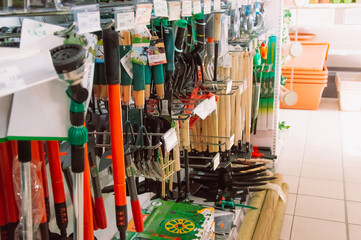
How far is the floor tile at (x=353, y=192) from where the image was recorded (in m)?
3.29

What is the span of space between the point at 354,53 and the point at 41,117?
6.25m

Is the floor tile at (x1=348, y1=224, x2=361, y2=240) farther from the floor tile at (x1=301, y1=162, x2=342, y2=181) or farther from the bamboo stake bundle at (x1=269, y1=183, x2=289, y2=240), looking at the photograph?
the floor tile at (x1=301, y1=162, x2=342, y2=181)

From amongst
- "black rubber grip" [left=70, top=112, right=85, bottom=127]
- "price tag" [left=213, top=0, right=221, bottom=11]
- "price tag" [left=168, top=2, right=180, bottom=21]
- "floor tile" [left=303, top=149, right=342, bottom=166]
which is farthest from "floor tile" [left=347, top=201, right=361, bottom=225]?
"black rubber grip" [left=70, top=112, right=85, bottom=127]

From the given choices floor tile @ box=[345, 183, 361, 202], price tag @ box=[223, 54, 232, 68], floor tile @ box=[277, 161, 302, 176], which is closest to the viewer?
price tag @ box=[223, 54, 232, 68]

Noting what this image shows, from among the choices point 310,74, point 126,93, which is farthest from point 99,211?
point 310,74

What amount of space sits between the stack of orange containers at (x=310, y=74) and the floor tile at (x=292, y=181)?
222 cm

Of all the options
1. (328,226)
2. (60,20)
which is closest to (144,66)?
(60,20)

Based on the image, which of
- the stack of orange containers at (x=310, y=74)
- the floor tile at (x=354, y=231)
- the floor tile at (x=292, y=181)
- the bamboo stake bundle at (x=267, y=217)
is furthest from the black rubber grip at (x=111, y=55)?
the stack of orange containers at (x=310, y=74)

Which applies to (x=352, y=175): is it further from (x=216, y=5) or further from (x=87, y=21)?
(x=87, y=21)

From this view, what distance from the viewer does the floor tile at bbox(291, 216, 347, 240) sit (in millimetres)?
2760

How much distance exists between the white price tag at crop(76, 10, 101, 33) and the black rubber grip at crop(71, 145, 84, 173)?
0.26m

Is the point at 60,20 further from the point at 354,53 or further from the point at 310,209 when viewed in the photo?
the point at 354,53

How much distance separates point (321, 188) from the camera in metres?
3.47

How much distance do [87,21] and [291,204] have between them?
2.67 metres
